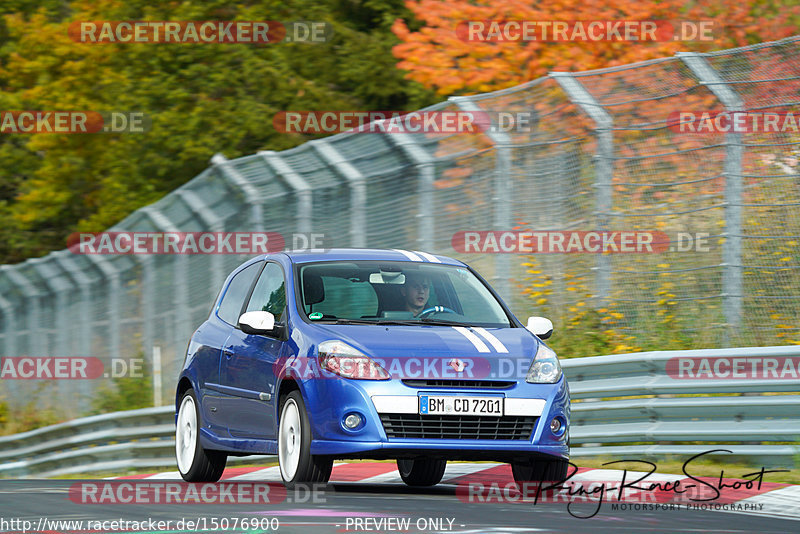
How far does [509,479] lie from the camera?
1156cm

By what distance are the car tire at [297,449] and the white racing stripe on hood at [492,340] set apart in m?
1.28

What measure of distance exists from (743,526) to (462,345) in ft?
7.44

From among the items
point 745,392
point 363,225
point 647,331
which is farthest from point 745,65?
point 363,225

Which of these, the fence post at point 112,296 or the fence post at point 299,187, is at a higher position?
the fence post at point 299,187

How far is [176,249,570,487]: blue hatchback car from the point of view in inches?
379

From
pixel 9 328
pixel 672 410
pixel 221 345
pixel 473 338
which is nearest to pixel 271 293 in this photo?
pixel 221 345

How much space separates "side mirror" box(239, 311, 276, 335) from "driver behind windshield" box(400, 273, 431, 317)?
39.8 inches

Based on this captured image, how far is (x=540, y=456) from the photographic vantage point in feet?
32.7

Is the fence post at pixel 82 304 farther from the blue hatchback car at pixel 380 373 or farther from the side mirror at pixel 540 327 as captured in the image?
the side mirror at pixel 540 327

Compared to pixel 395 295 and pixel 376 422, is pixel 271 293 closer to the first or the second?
pixel 395 295

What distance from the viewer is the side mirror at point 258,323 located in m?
10.3

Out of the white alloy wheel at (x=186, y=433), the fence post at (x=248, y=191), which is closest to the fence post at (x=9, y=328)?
the fence post at (x=248, y=191)

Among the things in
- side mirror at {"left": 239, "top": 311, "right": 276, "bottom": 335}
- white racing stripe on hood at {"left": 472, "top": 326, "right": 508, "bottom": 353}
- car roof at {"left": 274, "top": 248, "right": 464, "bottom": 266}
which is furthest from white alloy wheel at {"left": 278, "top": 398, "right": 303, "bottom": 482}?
car roof at {"left": 274, "top": 248, "right": 464, "bottom": 266}

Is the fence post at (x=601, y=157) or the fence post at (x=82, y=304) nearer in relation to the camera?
the fence post at (x=601, y=157)
